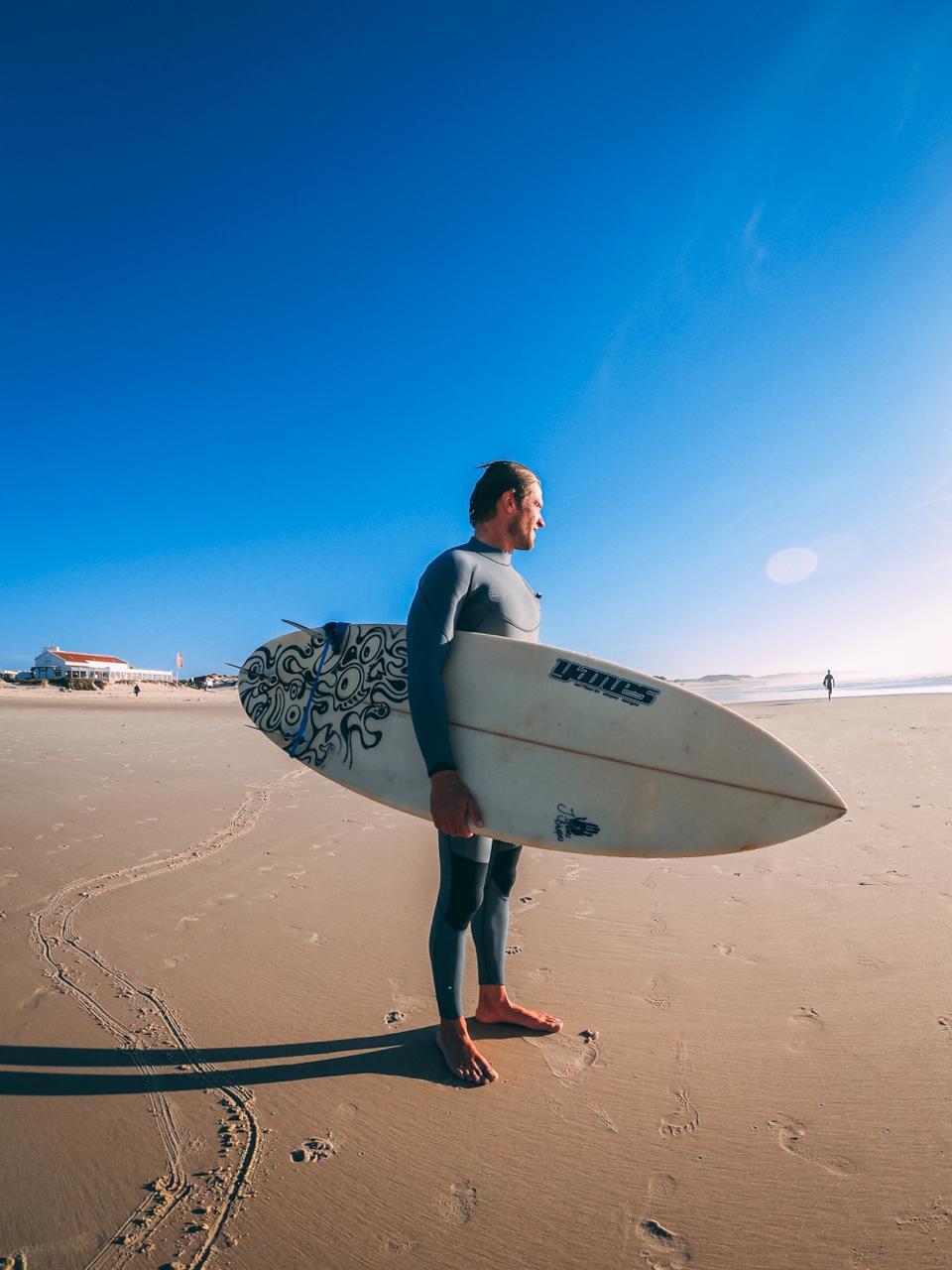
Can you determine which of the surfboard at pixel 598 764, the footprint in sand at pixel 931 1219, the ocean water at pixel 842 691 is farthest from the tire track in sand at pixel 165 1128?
the ocean water at pixel 842 691

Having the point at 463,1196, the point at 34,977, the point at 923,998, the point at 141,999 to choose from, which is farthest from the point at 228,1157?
the point at 923,998

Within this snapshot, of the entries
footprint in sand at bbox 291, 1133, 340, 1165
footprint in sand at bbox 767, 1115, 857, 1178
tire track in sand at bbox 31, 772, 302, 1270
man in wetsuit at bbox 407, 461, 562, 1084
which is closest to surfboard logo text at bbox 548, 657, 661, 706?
man in wetsuit at bbox 407, 461, 562, 1084

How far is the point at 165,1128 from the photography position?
1.71 meters

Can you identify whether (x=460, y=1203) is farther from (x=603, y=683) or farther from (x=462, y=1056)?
(x=603, y=683)

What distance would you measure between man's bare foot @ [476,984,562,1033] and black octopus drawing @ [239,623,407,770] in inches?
38.2

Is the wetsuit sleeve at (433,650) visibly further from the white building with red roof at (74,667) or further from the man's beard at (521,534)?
the white building with red roof at (74,667)

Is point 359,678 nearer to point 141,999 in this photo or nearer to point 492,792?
point 492,792

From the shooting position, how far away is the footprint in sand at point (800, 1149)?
1531 mm

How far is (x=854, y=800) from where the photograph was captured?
5898mm

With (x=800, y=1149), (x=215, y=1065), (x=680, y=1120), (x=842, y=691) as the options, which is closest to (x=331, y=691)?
(x=215, y=1065)

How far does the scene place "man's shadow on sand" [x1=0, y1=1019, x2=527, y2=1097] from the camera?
1.89 m

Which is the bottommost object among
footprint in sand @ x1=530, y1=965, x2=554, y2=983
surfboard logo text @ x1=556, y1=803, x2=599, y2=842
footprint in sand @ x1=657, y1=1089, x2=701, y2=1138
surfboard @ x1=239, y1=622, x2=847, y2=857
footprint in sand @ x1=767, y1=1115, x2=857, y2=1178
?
footprint in sand @ x1=530, y1=965, x2=554, y2=983

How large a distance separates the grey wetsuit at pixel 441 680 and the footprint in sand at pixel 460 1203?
53 cm

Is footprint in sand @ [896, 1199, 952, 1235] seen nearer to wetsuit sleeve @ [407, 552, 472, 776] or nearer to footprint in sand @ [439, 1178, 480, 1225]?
footprint in sand @ [439, 1178, 480, 1225]
